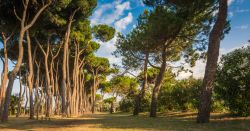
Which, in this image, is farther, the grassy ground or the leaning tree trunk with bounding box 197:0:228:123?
the leaning tree trunk with bounding box 197:0:228:123

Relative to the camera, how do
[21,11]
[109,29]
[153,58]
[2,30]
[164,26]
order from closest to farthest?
[164,26]
[21,11]
[2,30]
[153,58]
[109,29]

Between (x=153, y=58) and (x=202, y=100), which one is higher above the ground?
(x=153, y=58)

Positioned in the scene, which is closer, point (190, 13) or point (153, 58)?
point (190, 13)

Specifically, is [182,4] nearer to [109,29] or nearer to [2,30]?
[2,30]

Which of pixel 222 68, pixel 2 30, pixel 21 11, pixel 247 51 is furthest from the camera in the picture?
pixel 2 30

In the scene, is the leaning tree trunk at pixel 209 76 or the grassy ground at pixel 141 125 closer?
the grassy ground at pixel 141 125

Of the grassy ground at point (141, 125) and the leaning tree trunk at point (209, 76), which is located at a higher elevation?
the leaning tree trunk at point (209, 76)

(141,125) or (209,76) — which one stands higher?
(209,76)

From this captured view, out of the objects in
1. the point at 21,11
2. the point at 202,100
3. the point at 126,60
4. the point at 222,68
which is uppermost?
the point at 21,11

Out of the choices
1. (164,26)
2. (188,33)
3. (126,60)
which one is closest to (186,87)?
(126,60)

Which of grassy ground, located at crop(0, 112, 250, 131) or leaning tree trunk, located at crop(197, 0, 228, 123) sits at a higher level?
leaning tree trunk, located at crop(197, 0, 228, 123)

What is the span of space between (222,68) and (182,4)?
16.6 ft

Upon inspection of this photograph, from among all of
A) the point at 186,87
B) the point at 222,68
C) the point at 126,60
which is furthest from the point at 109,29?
the point at 222,68

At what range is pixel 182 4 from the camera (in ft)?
65.2
